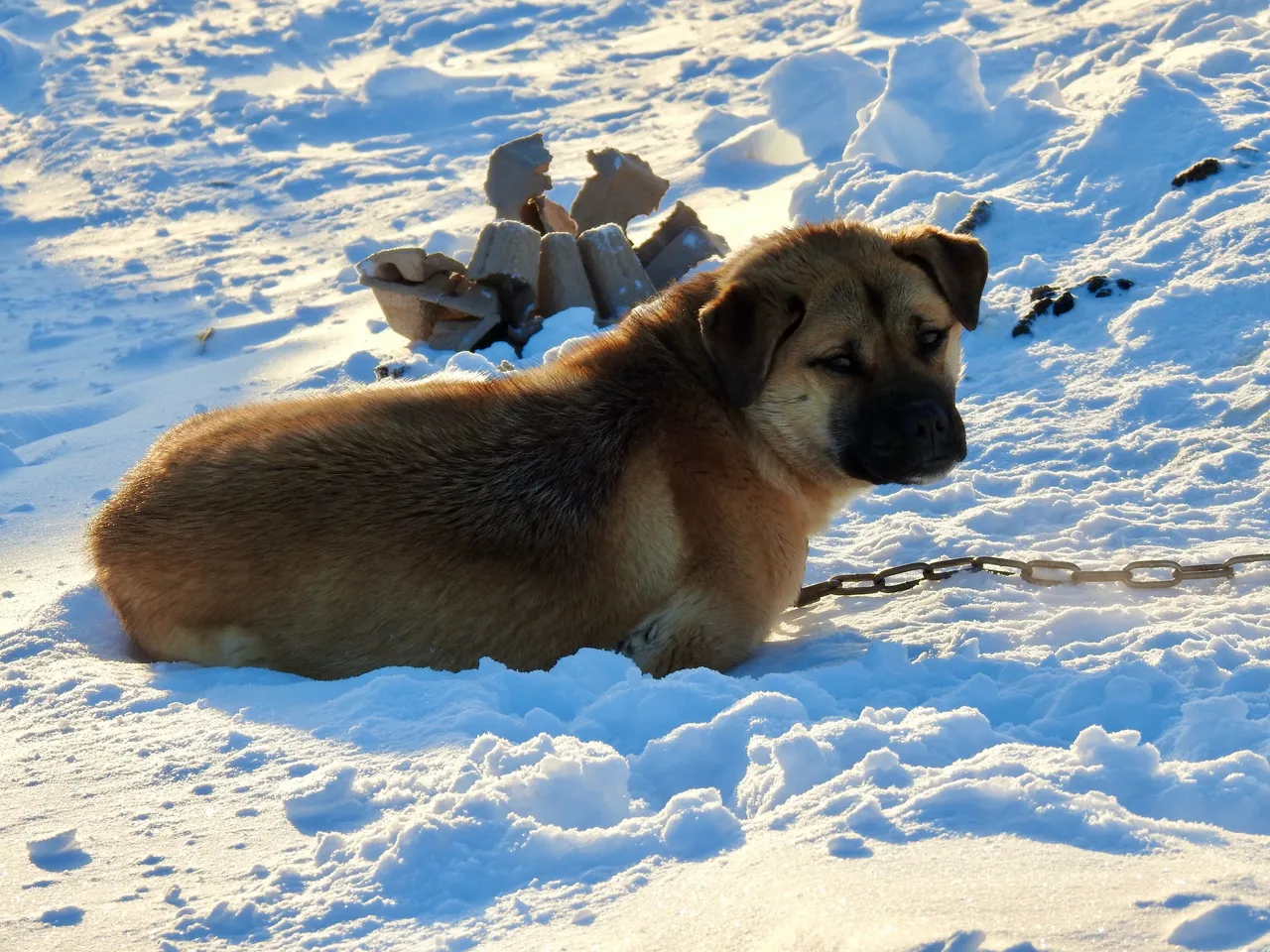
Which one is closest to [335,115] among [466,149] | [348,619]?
[466,149]

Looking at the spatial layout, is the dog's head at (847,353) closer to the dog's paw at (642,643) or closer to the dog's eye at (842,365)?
the dog's eye at (842,365)

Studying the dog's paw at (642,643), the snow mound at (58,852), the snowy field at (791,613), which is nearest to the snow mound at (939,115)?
the snowy field at (791,613)

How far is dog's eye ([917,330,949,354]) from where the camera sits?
16.8 ft

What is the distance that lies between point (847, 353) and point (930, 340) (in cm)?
34

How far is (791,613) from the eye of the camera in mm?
5512

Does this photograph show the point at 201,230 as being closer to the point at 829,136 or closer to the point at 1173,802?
the point at 829,136

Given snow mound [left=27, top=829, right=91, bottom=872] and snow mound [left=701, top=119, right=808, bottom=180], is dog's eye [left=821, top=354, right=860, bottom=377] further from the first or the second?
snow mound [left=701, top=119, right=808, bottom=180]

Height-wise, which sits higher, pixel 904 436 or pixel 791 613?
pixel 904 436

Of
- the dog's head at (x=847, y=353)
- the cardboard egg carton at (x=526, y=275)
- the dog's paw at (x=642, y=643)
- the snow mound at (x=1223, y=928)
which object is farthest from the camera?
the cardboard egg carton at (x=526, y=275)

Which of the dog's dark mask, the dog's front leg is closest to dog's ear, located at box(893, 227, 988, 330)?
the dog's dark mask

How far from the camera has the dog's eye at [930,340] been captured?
16.8 feet

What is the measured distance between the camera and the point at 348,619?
466 centimetres

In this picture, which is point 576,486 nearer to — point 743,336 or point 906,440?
point 743,336

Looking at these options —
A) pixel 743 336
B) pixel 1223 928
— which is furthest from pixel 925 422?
pixel 1223 928
